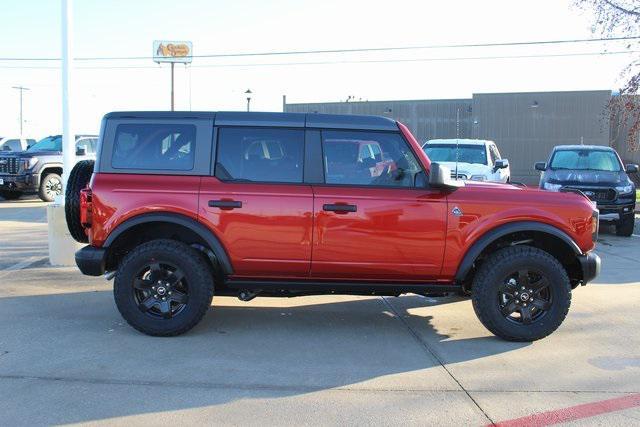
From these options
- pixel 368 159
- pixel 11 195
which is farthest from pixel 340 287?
pixel 11 195

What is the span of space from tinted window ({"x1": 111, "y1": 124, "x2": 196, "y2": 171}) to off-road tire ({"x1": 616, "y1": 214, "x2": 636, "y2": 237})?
34.6 feet

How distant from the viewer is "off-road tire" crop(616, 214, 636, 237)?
41.4ft

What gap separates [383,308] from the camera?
21.6 ft

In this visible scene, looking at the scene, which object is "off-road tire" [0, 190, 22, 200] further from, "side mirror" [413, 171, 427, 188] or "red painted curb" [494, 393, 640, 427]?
"red painted curb" [494, 393, 640, 427]

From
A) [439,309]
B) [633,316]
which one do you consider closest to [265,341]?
[439,309]

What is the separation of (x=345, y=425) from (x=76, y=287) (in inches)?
187

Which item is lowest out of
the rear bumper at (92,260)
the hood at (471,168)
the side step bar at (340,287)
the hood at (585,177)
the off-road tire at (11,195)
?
the off-road tire at (11,195)

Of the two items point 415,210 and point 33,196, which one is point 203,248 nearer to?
point 415,210

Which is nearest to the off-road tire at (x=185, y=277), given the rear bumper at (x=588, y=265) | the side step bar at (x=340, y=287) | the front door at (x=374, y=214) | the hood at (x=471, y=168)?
the side step bar at (x=340, y=287)

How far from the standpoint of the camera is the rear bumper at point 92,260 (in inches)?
205

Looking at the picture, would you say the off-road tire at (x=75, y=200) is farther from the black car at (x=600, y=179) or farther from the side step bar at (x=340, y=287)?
the black car at (x=600, y=179)

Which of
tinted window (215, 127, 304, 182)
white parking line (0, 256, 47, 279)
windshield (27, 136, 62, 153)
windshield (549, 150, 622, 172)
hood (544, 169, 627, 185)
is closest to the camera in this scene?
tinted window (215, 127, 304, 182)

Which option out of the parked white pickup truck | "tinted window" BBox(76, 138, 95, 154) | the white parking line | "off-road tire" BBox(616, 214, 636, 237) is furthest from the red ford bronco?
"tinted window" BBox(76, 138, 95, 154)

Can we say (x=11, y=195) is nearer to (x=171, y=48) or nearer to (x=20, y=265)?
(x=20, y=265)
